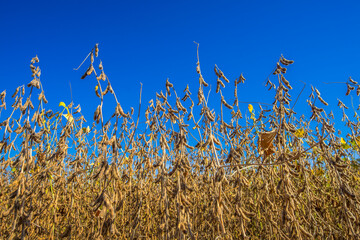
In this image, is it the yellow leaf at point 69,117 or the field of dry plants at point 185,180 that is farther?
the yellow leaf at point 69,117

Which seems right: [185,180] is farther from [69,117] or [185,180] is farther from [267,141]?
[69,117]

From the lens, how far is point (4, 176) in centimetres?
318

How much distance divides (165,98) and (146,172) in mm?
892

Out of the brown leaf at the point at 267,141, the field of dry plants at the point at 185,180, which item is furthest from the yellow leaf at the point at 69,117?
the brown leaf at the point at 267,141

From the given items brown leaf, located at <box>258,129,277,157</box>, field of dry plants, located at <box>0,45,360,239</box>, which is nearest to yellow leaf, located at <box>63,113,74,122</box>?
field of dry plants, located at <box>0,45,360,239</box>

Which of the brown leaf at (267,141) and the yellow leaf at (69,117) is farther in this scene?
the yellow leaf at (69,117)

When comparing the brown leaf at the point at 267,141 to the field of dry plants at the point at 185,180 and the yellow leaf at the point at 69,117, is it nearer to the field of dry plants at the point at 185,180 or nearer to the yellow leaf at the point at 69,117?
the field of dry plants at the point at 185,180

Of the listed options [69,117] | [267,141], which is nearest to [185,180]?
[267,141]

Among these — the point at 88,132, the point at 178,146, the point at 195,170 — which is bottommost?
the point at 178,146

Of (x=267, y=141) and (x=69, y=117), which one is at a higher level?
(x=69, y=117)

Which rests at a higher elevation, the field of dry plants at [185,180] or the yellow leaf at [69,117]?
the yellow leaf at [69,117]

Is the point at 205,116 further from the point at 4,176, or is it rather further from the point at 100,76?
the point at 4,176

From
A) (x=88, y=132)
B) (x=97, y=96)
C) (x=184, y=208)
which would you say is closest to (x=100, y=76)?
(x=97, y=96)

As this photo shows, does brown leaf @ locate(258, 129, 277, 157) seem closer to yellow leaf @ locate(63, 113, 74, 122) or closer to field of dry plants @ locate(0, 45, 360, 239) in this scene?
field of dry plants @ locate(0, 45, 360, 239)
